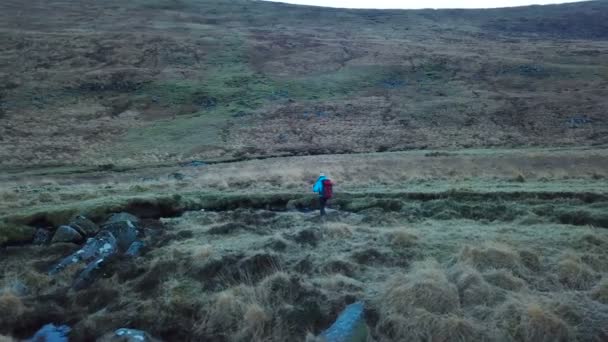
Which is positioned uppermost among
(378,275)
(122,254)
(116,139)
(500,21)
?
(500,21)

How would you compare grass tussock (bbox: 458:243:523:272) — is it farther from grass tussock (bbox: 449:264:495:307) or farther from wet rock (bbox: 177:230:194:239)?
wet rock (bbox: 177:230:194:239)

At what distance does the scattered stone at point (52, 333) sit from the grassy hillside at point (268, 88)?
2761 cm

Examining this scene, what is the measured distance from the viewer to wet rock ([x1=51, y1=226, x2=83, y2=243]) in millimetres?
13859

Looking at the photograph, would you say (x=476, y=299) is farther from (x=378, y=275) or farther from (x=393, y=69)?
(x=393, y=69)

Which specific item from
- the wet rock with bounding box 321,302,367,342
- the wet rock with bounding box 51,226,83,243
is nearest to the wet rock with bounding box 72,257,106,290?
the wet rock with bounding box 51,226,83,243

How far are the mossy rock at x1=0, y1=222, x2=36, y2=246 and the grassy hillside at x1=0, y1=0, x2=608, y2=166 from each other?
2099cm

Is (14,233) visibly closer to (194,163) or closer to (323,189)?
(323,189)

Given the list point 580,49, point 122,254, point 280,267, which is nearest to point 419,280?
point 280,267

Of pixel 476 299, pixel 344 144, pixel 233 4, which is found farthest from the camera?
pixel 233 4

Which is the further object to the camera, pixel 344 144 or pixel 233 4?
pixel 233 4

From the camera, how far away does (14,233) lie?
14.9 m

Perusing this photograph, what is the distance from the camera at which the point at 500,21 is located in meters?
106

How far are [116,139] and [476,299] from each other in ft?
132

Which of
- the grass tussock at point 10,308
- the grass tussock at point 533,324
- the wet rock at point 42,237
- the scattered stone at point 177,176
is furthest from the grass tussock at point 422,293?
the scattered stone at point 177,176
